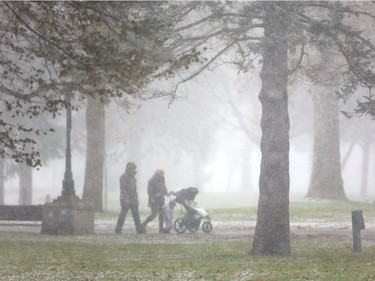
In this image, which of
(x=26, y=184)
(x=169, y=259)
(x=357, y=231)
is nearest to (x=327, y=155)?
(x=26, y=184)

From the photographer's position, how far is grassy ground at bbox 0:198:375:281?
37.8ft

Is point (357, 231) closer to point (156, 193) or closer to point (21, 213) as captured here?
point (156, 193)

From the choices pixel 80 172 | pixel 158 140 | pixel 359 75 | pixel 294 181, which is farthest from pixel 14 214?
pixel 294 181

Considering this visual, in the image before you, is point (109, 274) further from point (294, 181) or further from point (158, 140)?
point (294, 181)

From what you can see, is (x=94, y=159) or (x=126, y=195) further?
(x=94, y=159)

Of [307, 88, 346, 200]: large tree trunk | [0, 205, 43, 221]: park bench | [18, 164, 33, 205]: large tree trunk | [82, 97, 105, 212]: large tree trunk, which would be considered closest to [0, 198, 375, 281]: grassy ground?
[0, 205, 43, 221]: park bench

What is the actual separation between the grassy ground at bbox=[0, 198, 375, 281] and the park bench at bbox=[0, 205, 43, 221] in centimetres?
93

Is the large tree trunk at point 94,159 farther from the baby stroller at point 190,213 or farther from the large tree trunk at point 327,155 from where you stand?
the large tree trunk at point 327,155

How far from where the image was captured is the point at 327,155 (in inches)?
1287

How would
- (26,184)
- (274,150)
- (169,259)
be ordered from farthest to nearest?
1. (26,184)
2. (274,150)
3. (169,259)

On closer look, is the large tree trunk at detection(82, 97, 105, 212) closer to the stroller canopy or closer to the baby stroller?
the baby stroller

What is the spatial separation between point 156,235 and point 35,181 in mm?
88267

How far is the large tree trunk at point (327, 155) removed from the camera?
32344 mm

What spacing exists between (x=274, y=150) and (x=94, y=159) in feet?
45.0
